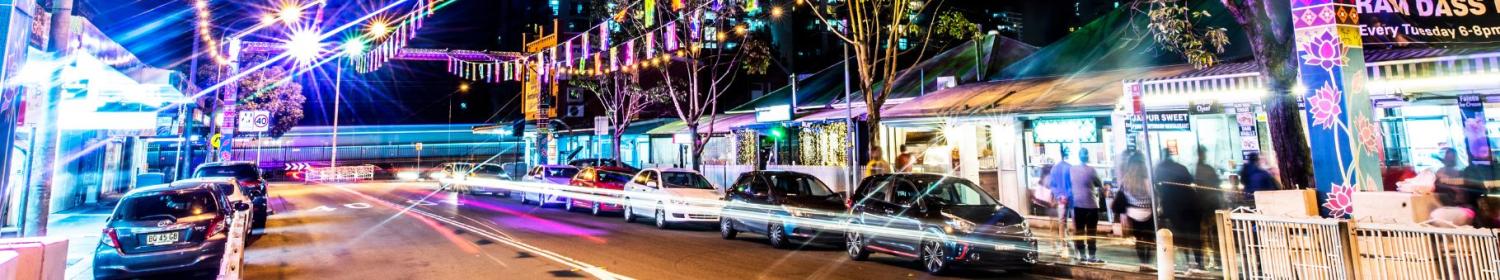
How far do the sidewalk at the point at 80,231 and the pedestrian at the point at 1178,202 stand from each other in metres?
13.3

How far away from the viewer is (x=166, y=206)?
29.4 ft

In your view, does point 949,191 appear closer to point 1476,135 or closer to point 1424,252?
point 1424,252

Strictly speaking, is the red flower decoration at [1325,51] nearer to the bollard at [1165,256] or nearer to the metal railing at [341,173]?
the bollard at [1165,256]

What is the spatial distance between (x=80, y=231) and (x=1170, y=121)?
19794mm

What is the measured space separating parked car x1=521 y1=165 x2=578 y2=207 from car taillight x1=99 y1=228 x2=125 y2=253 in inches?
482

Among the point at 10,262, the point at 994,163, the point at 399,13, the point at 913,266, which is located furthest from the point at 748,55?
the point at 10,262

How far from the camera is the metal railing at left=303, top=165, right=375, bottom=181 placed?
40656 mm

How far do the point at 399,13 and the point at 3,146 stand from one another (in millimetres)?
18694

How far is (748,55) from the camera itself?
2323 centimetres

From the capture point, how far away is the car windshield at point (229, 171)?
17016 millimetres

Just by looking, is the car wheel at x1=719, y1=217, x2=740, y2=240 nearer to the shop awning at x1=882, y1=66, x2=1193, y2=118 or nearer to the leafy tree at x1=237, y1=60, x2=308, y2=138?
the shop awning at x1=882, y1=66, x2=1193, y2=118

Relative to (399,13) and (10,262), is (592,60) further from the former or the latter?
(10,262)

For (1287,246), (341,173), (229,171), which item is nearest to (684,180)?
(229,171)

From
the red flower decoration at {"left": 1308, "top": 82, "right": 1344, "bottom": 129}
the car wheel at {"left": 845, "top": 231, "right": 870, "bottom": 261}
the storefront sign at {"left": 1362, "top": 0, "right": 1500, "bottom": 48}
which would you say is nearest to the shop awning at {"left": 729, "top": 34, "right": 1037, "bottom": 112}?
the car wheel at {"left": 845, "top": 231, "right": 870, "bottom": 261}
